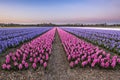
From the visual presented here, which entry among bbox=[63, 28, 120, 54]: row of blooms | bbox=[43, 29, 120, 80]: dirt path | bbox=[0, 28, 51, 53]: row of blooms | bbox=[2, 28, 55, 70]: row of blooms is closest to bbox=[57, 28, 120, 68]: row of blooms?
bbox=[43, 29, 120, 80]: dirt path

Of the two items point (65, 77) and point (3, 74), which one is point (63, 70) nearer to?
point (65, 77)

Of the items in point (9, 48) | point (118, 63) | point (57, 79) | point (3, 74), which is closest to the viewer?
point (57, 79)

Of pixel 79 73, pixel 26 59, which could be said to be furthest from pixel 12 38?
pixel 79 73

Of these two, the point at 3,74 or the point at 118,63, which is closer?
the point at 3,74

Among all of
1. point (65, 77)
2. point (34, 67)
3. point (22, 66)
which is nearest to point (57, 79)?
point (65, 77)

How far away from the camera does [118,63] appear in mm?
5465

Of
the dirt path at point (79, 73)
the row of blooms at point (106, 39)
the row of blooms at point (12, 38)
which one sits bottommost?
the dirt path at point (79, 73)

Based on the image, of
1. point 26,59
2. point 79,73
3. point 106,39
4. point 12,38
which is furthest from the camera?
point 106,39

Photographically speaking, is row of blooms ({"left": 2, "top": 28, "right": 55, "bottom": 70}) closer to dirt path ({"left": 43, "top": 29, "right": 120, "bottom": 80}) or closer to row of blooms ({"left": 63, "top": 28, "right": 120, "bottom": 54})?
dirt path ({"left": 43, "top": 29, "right": 120, "bottom": 80})

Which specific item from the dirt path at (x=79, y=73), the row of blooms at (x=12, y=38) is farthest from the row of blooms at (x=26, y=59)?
the row of blooms at (x=12, y=38)

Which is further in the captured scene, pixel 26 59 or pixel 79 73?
pixel 26 59

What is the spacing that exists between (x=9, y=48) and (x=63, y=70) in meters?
5.09

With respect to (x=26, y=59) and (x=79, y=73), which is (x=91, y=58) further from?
(x=26, y=59)

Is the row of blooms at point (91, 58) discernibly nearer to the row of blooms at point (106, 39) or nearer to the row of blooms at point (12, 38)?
the row of blooms at point (106, 39)
